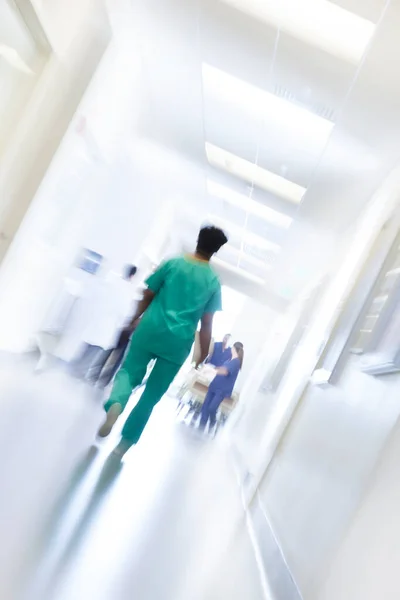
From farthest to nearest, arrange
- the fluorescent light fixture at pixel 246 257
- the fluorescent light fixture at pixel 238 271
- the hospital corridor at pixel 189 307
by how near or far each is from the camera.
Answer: the fluorescent light fixture at pixel 238 271 < the fluorescent light fixture at pixel 246 257 < the hospital corridor at pixel 189 307

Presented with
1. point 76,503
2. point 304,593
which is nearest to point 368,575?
point 304,593

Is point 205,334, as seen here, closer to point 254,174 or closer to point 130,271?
point 130,271

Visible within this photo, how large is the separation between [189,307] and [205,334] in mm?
290

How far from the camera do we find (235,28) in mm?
3879

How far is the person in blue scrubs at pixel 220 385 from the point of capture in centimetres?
820

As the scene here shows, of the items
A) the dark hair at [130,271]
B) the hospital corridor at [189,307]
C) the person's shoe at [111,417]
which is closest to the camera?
the hospital corridor at [189,307]

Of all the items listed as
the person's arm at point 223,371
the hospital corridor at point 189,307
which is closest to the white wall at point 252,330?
the person's arm at point 223,371

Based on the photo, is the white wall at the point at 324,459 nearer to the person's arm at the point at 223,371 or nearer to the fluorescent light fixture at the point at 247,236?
the person's arm at the point at 223,371

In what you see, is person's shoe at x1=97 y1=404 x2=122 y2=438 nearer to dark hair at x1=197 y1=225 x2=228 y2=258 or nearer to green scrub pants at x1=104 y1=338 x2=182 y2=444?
green scrub pants at x1=104 y1=338 x2=182 y2=444

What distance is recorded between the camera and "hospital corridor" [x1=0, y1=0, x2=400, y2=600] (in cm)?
179

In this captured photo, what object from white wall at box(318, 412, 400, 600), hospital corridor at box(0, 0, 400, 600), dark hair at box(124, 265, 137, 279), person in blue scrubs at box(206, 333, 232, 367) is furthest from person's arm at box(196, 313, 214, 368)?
person in blue scrubs at box(206, 333, 232, 367)

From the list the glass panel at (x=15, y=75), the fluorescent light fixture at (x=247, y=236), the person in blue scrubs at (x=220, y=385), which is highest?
the fluorescent light fixture at (x=247, y=236)

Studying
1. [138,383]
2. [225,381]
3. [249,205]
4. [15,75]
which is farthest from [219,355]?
[15,75]

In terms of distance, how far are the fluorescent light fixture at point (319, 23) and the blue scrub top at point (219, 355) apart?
18.9 ft
